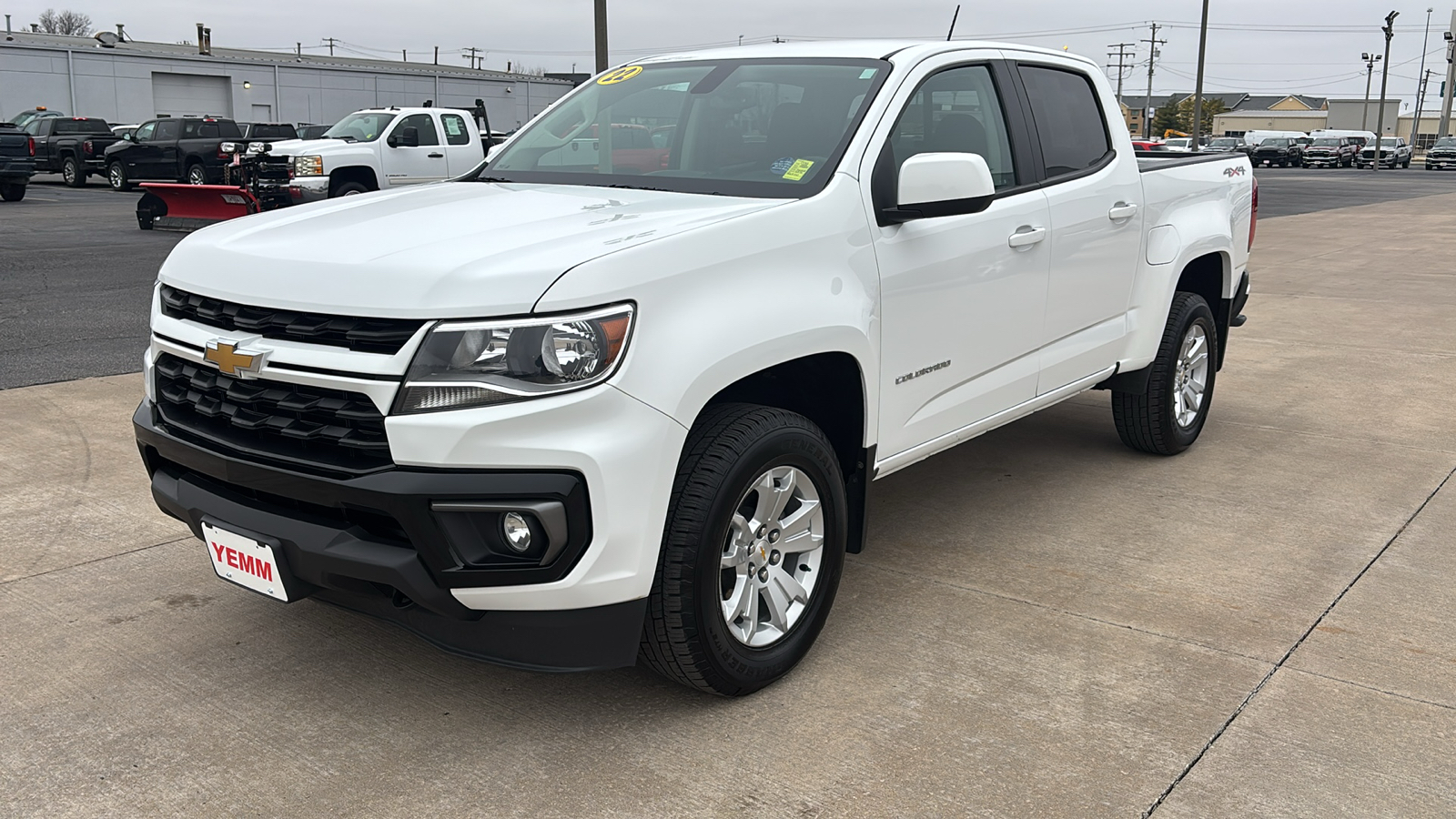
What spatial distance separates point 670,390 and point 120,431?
13.9ft

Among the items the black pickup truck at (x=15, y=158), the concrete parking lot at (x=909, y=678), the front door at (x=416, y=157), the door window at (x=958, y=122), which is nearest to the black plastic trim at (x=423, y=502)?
the concrete parking lot at (x=909, y=678)

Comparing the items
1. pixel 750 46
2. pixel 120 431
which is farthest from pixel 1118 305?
pixel 120 431

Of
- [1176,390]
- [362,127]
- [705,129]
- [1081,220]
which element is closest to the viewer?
[705,129]

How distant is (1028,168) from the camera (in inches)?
176

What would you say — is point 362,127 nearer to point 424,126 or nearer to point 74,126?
point 424,126

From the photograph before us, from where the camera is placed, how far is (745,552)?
3.25 meters

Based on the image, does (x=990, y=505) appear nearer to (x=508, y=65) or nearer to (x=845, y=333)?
(x=845, y=333)

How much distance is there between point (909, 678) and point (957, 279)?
51.8 inches

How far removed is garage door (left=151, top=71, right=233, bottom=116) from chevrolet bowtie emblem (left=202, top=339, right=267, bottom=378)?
4726 centimetres

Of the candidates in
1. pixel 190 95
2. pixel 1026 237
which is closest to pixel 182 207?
pixel 1026 237

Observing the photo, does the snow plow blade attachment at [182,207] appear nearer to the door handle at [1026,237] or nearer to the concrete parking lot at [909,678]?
the concrete parking lot at [909,678]

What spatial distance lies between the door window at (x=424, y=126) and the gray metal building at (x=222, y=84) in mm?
28606

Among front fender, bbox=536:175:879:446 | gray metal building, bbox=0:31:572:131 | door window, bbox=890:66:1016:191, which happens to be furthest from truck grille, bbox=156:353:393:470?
gray metal building, bbox=0:31:572:131

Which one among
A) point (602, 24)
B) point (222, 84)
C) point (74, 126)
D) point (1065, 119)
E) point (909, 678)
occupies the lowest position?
point (909, 678)
